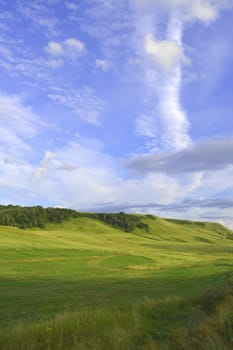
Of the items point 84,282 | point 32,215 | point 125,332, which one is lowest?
point 84,282

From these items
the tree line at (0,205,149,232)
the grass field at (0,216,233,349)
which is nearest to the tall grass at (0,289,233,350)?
the grass field at (0,216,233,349)

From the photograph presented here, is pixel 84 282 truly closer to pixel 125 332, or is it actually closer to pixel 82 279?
pixel 82 279

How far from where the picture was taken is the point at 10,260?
57.3 metres

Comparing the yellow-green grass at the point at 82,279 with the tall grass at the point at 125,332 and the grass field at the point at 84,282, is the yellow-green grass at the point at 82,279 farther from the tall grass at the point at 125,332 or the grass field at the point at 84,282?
the tall grass at the point at 125,332

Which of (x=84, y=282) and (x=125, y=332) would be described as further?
(x=84, y=282)

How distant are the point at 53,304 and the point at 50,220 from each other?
155m

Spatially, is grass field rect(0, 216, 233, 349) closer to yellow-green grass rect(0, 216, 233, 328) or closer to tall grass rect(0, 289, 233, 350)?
yellow-green grass rect(0, 216, 233, 328)

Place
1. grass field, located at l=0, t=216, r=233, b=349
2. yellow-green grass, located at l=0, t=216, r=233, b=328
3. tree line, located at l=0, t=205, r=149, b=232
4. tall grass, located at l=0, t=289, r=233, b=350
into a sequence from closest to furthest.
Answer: tall grass, located at l=0, t=289, r=233, b=350 < grass field, located at l=0, t=216, r=233, b=349 < yellow-green grass, located at l=0, t=216, r=233, b=328 < tree line, located at l=0, t=205, r=149, b=232

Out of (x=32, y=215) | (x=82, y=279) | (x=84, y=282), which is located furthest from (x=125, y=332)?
(x=32, y=215)

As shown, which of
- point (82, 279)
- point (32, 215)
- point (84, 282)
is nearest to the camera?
point (84, 282)

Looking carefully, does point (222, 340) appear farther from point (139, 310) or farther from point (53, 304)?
point (53, 304)

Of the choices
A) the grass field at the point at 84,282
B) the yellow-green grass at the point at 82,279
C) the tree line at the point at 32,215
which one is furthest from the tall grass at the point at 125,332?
the tree line at the point at 32,215

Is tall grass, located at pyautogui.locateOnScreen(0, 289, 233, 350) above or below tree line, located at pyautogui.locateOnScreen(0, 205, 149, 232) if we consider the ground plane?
below

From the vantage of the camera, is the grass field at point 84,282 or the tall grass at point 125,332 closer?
the tall grass at point 125,332
